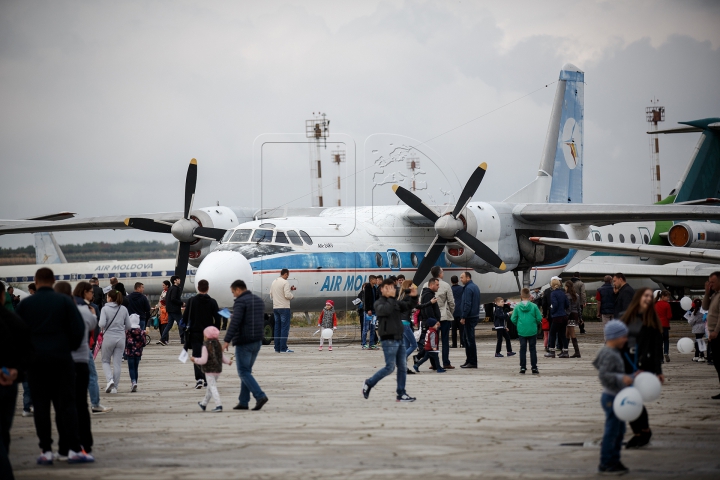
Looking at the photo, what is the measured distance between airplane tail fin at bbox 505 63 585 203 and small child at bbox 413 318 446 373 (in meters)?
13.4

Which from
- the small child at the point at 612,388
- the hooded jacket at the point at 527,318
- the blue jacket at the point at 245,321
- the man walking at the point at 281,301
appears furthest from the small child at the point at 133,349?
the small child at the point at 612,388

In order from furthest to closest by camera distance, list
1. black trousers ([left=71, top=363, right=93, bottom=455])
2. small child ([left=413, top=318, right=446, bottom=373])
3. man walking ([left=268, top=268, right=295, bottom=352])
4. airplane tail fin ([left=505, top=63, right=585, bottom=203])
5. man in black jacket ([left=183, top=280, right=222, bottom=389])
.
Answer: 1. airplane tail fin ([left=505, top=63, right=585, bottom=203])
2. man walking ([left=268, top=268, right=295, bottom=352])
3. small child ([left=413, top=318, right=446, bottom=373])
4. man in black jacket ([left=183, top=280, right=222, bottom=389])
5. black trousers ([left=71, top=363, right=93, bottom=455])

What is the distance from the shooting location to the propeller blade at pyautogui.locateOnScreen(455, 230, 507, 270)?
23.1 m

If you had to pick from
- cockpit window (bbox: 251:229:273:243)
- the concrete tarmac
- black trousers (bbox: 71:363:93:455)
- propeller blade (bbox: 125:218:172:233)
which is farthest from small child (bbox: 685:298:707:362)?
propeller blade (bbox: 125:218:172:233)

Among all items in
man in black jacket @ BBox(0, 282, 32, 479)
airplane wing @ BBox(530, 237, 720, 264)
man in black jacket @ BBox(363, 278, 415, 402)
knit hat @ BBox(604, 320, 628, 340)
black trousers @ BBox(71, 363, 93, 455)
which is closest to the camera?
man in black jacket @ BBox(0, 282, 32, 479)

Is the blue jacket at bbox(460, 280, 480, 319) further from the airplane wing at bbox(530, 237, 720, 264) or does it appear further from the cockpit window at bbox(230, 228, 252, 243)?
the cockpit window at bbox(230, 228, 252, 243)

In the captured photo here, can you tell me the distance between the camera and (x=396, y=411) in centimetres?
1063

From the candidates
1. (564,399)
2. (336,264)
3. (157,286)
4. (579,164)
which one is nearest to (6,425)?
(564,399)

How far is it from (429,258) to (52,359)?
55.2 feet

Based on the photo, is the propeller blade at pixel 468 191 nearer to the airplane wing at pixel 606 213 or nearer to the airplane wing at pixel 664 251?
the airplane wing at pixel 606 213

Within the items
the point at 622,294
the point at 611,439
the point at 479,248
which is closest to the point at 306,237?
the point at 479,248

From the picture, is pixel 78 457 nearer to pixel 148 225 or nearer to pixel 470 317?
pixel 470 317

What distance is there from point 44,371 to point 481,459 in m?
3.88

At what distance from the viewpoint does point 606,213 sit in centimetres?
2348
